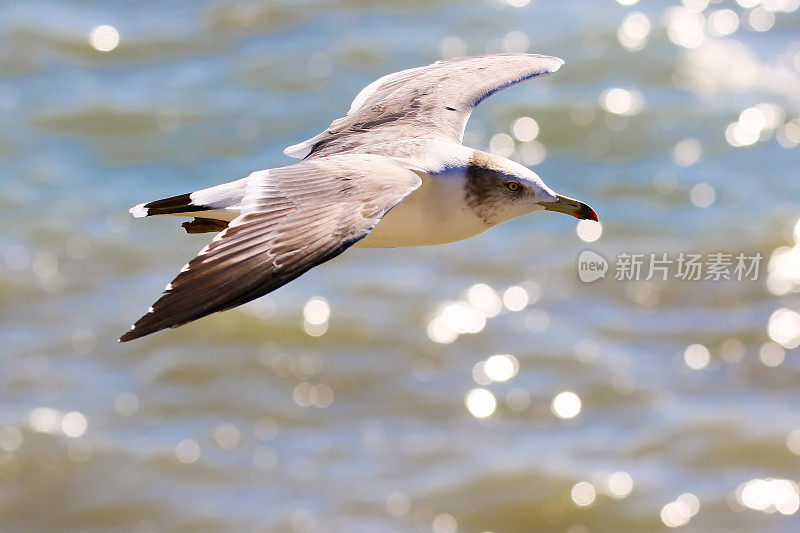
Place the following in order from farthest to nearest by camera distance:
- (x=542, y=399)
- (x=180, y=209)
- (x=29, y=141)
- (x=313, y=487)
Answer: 1. (x=29, y=141)
2. (x=542, y=399)
3. (x=313, y=487)
4. (x=180, y=209)

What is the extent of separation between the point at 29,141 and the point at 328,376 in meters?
5.38

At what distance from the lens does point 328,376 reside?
11.2 meters

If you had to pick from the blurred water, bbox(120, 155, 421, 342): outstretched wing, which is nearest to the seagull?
bbox(120, 155, 421, 342): outstretched wing

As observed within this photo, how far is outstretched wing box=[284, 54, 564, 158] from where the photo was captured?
551 cm

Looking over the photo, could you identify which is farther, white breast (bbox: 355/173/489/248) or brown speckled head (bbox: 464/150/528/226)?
brown speckled head (bbox: 464/150/528/226)

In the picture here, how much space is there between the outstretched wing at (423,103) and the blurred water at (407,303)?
4.29 meters

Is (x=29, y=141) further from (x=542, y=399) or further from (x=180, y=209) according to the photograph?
(x=180, y=209)

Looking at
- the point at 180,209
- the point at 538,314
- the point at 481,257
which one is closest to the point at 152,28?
the point at 481,257

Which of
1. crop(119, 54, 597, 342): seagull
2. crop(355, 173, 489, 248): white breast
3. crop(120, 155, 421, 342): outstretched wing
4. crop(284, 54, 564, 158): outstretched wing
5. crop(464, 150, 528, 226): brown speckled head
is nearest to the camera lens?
crop(120, 155, 421, 342): outstretched wing

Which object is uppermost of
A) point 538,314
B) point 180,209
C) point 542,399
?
point 538,314

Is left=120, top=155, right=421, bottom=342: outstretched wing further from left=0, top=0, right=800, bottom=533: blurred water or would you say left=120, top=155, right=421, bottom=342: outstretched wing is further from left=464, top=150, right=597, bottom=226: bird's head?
left=0, top=0, right=800, bottom=533: blurred water

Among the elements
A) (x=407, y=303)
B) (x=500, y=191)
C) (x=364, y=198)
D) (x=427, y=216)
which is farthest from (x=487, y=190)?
(x=407, y=303)

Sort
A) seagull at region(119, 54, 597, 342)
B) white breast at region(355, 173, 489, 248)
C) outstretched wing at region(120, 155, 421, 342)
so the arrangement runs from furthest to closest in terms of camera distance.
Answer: white breast at region(355, 173, 489, 248) → seagull at region(119, 54, 597, 342) → outstretched wing at region(120, 155, 421, 342)

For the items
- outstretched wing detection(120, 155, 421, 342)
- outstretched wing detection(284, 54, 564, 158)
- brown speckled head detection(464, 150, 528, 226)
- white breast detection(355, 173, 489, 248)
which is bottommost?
outstretched wing detection(120, 155, 421, 342)
